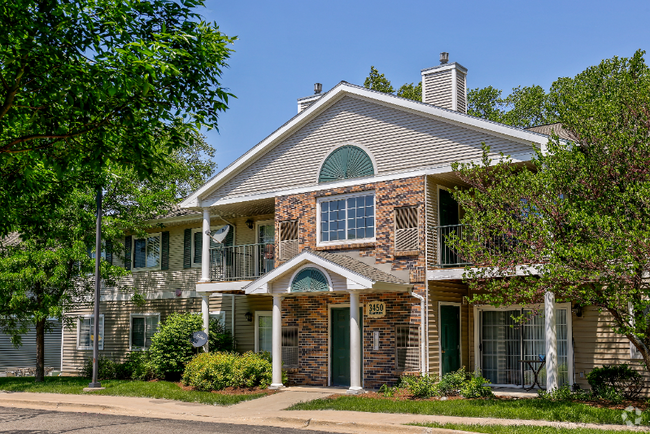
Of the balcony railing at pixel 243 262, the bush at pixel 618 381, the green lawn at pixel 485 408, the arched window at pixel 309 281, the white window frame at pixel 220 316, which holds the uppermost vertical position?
the balcony railing at pixel 243 262

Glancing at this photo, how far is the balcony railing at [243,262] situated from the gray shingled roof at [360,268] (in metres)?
3.54

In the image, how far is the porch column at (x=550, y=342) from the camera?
1495 centimetres

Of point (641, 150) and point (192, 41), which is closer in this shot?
point (192, 41)

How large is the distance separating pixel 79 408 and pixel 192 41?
1057cm

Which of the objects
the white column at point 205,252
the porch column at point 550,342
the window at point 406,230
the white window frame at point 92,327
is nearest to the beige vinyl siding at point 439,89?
the window at point 406,230

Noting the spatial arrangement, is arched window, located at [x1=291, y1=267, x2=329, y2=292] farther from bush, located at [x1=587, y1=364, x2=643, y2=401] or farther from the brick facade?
bush, located at [x1=587, y1=364, x2=643, y2=401]

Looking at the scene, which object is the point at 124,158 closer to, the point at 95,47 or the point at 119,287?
the point at 95,47

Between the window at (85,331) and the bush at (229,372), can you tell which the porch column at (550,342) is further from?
the window at (85,331)

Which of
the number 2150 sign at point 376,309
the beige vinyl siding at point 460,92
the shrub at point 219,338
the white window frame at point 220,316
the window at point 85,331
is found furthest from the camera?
the window at point 85,331

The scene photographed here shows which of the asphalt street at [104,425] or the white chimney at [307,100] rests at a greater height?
the white chimney at [307,100]

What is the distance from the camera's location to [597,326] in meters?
16.3

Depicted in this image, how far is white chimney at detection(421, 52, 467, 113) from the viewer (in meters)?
19.1

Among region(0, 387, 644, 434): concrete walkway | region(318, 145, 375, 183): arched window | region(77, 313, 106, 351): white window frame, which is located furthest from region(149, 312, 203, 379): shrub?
region(77, 313, 106, 351): white window frame

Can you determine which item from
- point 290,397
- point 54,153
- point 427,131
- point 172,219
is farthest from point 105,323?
point 54,153
